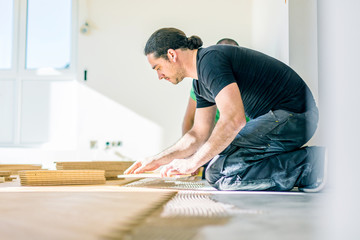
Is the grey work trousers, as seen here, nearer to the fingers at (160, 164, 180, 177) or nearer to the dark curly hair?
the fingers at (160, 164, 180, 177)

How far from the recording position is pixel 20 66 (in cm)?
545

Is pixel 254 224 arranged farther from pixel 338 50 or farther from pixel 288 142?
pixel 288 142

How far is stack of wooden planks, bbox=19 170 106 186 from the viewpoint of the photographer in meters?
2.34

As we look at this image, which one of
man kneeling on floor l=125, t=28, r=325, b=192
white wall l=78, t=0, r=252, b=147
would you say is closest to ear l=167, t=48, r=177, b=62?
man kneeling on floor l=125, t=28, r=325, b=192

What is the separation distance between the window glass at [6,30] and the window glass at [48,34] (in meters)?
0.26

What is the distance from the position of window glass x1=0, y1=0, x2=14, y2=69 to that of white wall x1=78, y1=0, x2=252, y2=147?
43.6 inches

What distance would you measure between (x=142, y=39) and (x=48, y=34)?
4.56 ft

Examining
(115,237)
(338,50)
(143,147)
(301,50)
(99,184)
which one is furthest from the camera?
(143,147)

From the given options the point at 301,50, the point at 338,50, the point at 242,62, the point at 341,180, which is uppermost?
the point at 301,50

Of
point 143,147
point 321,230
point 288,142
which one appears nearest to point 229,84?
point 288,142

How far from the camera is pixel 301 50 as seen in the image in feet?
9.53

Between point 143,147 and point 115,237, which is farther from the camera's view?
point 143,147

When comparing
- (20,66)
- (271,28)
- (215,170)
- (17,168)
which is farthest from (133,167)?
(20,66)

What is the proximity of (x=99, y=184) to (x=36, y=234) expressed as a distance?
1.67 meters
